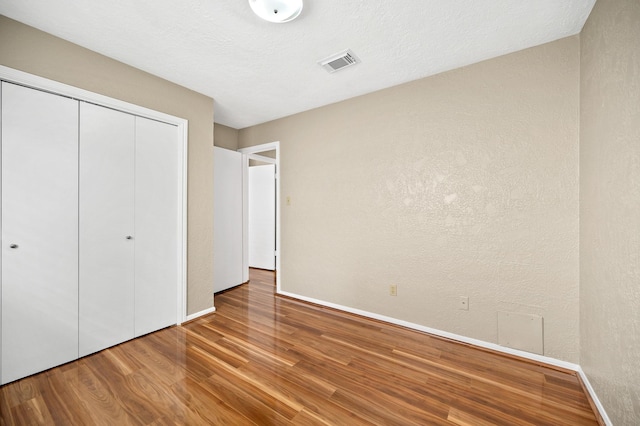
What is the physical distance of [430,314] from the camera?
2.56 metres

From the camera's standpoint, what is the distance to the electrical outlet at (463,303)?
7.79 feet

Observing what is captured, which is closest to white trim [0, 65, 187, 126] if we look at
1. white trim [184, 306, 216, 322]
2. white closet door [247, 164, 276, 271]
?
white trim [184, 306, 216, 322]

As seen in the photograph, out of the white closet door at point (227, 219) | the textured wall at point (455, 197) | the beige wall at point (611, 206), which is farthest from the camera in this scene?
the white closet door at point (227, 219)

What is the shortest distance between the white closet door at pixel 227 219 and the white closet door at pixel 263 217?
3.65 ft

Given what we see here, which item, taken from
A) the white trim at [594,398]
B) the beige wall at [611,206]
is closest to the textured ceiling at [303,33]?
the beige wall at [611,206]

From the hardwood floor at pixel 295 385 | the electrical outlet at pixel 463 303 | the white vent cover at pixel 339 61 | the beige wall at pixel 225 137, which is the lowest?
the hardwood floor at pixel 295 385

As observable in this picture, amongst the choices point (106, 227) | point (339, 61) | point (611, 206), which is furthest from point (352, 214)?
point (106, 227)

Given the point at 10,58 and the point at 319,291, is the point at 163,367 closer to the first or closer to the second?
the point at 319,291

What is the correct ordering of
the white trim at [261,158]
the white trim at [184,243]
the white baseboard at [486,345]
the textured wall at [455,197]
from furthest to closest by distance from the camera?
the white trim at [261,158], the white trim at [184,243], the textured wall at [455,197], the white baseboard at [486,345]

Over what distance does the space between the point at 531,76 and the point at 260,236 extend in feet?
15.6

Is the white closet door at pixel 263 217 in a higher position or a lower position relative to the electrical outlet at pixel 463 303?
higher

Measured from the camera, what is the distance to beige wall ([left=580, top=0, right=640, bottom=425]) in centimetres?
122

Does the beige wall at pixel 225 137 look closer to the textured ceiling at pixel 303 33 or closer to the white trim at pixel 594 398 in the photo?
the textured ceiling at pixel 303 33

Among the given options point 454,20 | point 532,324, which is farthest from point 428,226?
point 454,20
